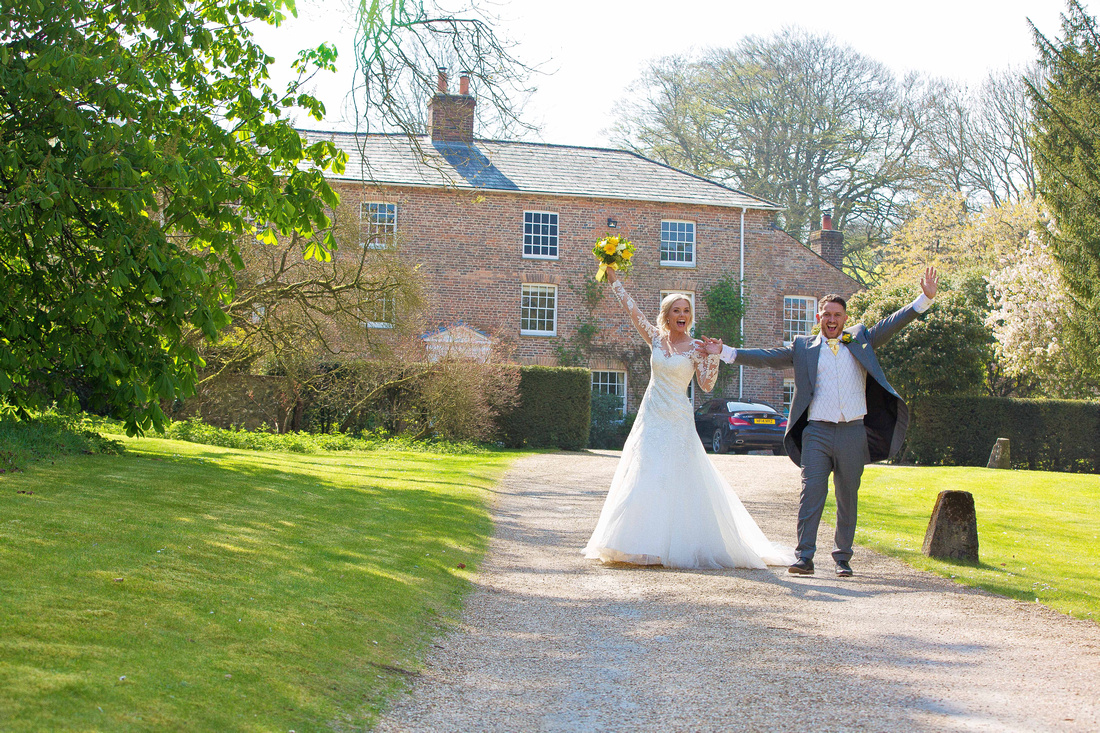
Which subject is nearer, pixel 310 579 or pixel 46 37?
pixel 310 579

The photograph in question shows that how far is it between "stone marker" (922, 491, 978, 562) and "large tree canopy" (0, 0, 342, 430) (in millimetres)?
6031

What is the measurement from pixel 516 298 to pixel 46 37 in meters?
22.0

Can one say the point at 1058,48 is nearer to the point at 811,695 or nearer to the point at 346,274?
the point at 346,274

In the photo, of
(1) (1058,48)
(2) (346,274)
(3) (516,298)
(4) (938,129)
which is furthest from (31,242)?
(4) (938,129)

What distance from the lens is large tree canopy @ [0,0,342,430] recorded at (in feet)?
22.6

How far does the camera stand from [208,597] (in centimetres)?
496

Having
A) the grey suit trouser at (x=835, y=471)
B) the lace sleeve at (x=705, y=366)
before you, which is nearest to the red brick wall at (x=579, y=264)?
the lace sleeve at (x=705, y=366)

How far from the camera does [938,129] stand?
136ft

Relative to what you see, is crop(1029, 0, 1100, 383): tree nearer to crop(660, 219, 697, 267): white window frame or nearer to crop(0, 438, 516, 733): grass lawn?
crop(0, 438, 516, 733): grass lawn

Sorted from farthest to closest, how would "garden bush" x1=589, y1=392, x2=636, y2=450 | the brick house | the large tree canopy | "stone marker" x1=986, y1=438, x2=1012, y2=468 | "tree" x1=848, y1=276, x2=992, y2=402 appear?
the brick house
"garden bush" x1=589, y1=392, x2=636, y2=450
"tree" x1=848, y1=276, x2=992, y2=402
"stone marker" x1=986, y1=438, x2=1012, y2=468
the large tree canopy

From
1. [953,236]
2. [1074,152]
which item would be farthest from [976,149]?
[1074,152]

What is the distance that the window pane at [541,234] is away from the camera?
3008 centimetres

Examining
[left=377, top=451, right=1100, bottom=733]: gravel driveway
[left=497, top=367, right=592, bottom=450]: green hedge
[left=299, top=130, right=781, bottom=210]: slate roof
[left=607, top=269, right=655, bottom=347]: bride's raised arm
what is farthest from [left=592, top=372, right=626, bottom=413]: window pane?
[left=377, top=451, right=1100, bottom=733]: gravel driveway

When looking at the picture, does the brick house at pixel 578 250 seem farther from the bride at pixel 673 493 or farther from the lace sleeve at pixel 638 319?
the bride at pixel 673 493
